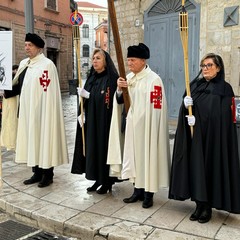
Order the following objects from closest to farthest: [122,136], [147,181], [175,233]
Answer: [175,233] < [147,181] < [122,136]

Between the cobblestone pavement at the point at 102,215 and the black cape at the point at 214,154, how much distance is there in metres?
0.33

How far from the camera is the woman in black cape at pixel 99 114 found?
458 cm

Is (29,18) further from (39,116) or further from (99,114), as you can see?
(99,114)

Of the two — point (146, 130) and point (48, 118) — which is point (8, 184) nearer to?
point (48, 118)

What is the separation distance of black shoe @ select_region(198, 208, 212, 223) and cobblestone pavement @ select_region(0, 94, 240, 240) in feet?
0.20

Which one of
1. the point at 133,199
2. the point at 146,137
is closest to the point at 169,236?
the point at 133,199

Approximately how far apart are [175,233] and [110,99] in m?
1.86

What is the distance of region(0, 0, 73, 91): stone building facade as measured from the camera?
1786cm

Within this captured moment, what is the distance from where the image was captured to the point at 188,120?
377 cm

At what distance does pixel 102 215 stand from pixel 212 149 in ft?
4.90

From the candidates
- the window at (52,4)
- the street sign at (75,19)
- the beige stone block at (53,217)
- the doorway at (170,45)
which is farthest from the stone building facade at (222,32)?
the window at (52,4)

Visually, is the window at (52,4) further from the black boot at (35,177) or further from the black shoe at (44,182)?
the black shoe at (44,182)

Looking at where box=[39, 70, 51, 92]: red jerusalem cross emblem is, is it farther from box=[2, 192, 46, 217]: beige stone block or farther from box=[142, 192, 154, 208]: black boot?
box=[142, 192, 154, 208]: black boot

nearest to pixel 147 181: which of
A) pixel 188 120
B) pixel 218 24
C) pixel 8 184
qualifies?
pixel 188 120
